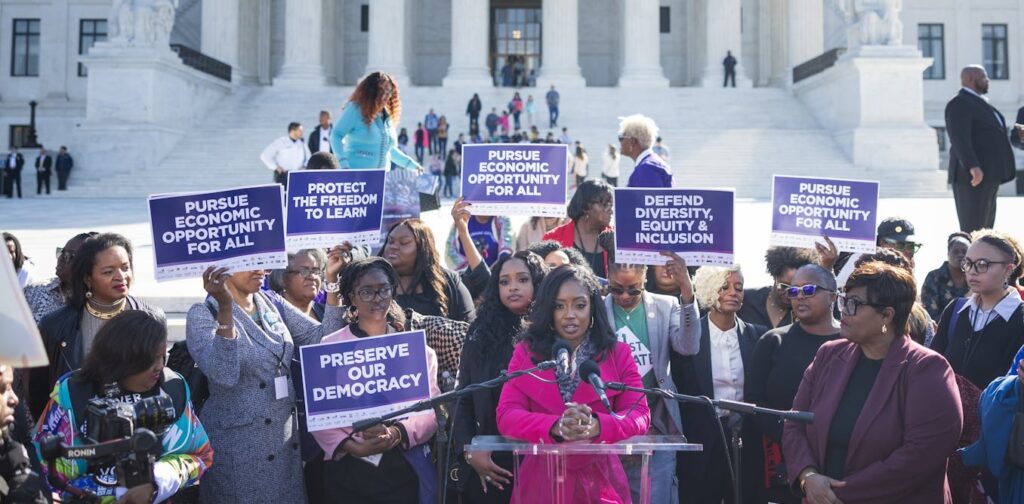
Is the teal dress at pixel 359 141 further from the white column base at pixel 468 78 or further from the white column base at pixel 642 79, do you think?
the white column base at pixel 642 79

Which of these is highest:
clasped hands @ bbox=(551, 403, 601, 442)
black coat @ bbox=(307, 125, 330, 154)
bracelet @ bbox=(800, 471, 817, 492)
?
black coat @ bbox=(307, 125, 330, 154)

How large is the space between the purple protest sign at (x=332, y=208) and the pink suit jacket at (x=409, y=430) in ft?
5.16

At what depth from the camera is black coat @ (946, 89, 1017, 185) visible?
982 centimetres

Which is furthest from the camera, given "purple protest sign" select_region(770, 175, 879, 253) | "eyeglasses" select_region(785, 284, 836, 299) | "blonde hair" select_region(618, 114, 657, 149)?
"blonde hair" select_region(618, 114, 657, 149)

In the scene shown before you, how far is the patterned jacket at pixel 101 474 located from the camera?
14.3 ft

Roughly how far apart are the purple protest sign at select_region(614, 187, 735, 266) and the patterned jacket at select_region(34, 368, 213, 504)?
261cm

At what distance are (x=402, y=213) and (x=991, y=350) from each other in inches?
157

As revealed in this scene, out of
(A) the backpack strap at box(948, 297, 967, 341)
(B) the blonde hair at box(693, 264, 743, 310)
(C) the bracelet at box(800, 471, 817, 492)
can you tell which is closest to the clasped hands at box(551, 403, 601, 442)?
(C) the bracelet at box(800, 471, 817, 492)

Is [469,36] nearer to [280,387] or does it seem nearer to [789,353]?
[789,353]

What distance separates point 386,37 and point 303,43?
310cm

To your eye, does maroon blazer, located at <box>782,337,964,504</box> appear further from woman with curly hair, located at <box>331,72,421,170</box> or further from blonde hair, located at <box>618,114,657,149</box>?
woman with curly hair, located at <box>331,72,421,170</box>

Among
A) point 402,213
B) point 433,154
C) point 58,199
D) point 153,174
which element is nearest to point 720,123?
point 433,154

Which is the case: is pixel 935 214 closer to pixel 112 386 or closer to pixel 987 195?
pixel 987 195

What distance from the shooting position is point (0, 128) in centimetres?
4541
